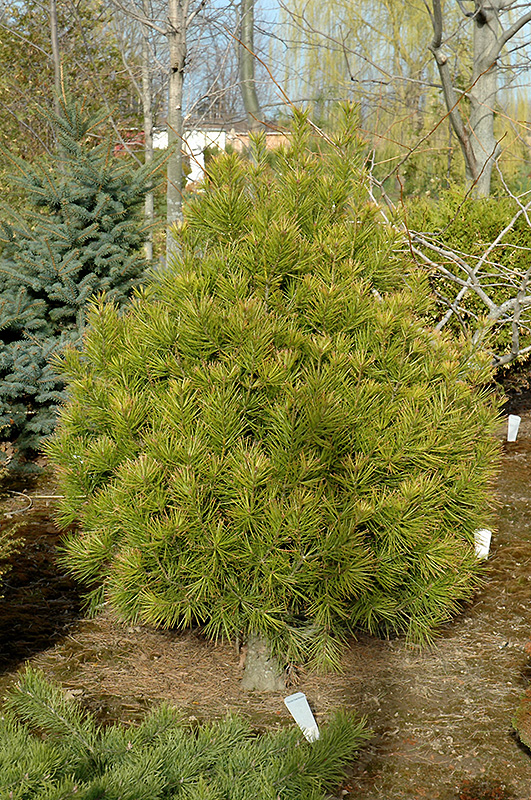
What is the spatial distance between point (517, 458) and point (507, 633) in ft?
8.36

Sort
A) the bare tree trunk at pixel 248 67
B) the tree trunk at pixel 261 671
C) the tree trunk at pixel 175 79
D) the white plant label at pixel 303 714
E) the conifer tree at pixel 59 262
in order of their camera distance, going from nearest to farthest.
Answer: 1. the white plant label at pixel 303 714
2. the tree trunk at pixel 261 671
3. the conifer tree at pixel 59 262
4. the tree trunk at pixel 175 79
5. the bare tree trunk at pixel 248 67

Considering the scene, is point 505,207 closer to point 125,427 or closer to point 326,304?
point 326,304

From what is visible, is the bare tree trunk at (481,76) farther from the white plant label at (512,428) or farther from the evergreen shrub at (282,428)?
the evergreen shrub at (282,428)

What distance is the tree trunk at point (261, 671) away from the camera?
8.86 feet

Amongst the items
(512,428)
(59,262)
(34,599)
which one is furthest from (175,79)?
(34,599)

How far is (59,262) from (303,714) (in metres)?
4.10

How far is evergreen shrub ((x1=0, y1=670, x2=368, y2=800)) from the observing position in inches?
68.7

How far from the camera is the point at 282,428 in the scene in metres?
2.36

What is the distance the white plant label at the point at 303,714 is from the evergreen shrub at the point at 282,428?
30 centimetres

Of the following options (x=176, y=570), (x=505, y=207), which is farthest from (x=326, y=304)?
(x=505, y=207)

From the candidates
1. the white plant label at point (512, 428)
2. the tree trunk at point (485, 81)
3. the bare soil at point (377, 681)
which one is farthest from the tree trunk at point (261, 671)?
the tree trunk at point (485, 81)

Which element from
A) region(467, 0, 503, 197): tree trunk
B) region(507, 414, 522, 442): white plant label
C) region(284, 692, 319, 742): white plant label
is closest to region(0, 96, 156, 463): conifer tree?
region(507, 414, 522, 442): white plant label

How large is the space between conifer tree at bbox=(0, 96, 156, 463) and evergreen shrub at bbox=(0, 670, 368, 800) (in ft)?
10.4

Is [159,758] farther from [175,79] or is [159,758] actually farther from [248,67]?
[248,67]
